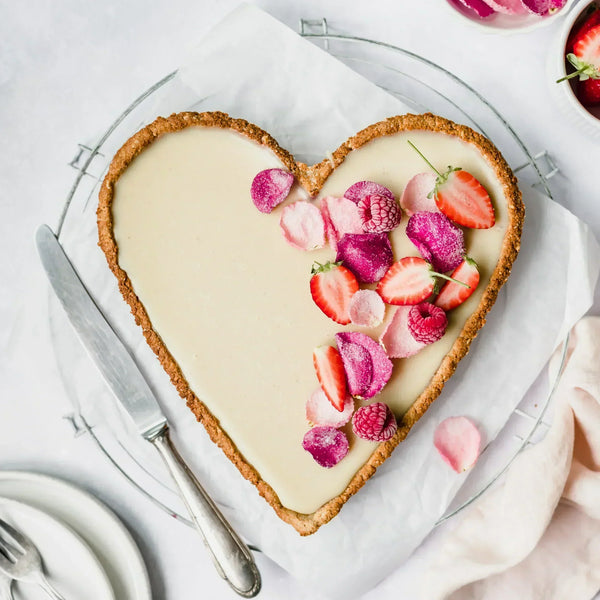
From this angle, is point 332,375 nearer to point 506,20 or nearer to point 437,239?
point 437,239

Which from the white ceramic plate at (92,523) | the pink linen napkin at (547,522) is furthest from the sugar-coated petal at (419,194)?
the white ceramic plate at (92,523)

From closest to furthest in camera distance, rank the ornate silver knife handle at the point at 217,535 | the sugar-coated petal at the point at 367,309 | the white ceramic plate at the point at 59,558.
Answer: the sugar-coated petal at the point at 367,309
the ornate silver knife handle at the point at 217,535
the white ceramic plate at the point at 59,558

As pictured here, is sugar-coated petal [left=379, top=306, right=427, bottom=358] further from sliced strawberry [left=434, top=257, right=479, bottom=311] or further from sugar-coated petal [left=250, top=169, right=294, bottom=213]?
sugar-coated petal [left=250, top=169, right=294, bottom=213]

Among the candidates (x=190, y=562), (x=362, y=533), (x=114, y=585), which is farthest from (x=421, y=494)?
(x=114, y=585)

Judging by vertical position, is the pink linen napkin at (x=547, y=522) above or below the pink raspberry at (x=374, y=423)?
below

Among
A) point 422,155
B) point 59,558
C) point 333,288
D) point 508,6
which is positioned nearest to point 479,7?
point 508,6

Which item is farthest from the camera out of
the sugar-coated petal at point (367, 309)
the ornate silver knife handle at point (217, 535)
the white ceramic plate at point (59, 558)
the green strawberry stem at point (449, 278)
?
the white ceramic plate at point (59, 558)

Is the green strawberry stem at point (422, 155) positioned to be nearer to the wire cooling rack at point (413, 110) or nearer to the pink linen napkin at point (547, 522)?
the wire cooling rack at point (413, 110)
